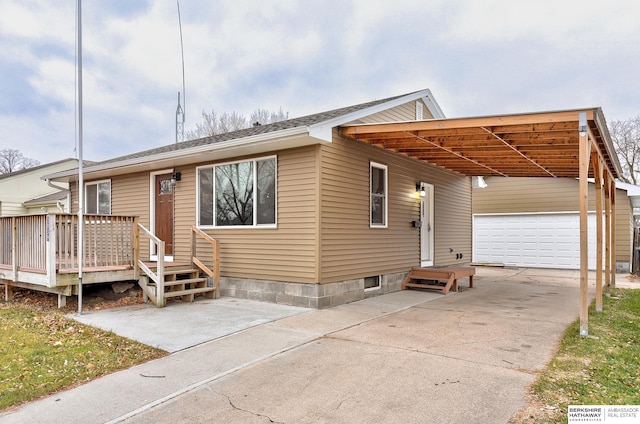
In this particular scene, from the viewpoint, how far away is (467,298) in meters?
7.93

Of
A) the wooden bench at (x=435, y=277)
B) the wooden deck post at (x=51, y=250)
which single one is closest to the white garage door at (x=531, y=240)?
the wooden bench at (x=435, y=277)

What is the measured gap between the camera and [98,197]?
438 inches

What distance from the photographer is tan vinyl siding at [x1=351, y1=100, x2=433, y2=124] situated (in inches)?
322

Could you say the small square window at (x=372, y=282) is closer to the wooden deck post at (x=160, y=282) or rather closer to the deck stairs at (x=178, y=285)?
the deck stairs at (x=178, y=285)

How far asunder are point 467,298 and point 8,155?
120 feet

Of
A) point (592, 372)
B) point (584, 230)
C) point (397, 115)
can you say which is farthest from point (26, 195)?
point (592, 372)

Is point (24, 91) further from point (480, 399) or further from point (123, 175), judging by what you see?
point (480, 399)

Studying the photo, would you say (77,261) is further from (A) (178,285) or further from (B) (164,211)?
(B) (164,211)

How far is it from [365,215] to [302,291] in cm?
197

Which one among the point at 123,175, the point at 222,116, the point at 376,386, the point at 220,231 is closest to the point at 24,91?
the point at 222,116

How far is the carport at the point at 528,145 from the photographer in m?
5.04

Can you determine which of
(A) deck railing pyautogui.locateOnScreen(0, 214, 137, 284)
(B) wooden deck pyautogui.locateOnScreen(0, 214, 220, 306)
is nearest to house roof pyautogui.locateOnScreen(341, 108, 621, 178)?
(B) wooden deck pyautogui.locateOnScreen(0, 214, 220, 306)

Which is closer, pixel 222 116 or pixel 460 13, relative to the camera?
pixel 460 13

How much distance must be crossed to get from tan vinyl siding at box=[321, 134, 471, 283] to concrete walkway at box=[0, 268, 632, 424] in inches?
44.4
